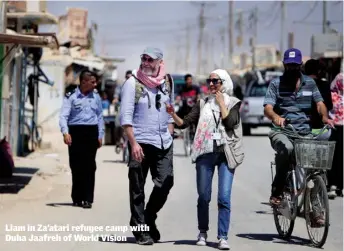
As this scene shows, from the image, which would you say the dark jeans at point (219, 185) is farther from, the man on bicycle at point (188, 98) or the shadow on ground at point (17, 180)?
the man on bicycle at point (188, 98)

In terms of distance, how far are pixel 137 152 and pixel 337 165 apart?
20.1ft

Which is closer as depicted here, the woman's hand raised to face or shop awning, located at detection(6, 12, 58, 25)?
the woman's hand raised to face

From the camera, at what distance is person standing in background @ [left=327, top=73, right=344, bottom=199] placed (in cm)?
1379

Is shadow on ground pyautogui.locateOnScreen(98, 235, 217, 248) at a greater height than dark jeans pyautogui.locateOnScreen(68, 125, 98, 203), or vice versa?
dark jeans pyautogui.locateOnScreen(68, 125, 98, 203)

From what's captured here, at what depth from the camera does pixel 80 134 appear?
12.6 meters

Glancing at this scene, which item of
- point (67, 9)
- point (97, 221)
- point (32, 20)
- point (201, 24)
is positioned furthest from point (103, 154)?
point (201, 24)

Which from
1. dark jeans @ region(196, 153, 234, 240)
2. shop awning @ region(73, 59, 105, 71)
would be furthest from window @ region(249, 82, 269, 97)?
dark jeans @ region(196, 153, 234, 240)

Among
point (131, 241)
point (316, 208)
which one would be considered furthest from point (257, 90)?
point (131, 241)

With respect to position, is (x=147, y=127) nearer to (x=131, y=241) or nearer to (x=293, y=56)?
(x=131, y=241)

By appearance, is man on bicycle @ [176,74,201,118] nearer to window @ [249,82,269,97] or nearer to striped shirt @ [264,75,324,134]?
striped shirt @ [264,75,324,134]

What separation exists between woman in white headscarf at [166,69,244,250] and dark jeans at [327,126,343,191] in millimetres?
5327

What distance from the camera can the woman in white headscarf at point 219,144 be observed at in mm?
8992

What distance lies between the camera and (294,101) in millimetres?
9781

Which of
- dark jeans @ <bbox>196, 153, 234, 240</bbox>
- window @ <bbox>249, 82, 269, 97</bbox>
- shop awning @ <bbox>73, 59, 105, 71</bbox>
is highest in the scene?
shop awning @ <bbox>73, 59, 105, 71</bbox>
